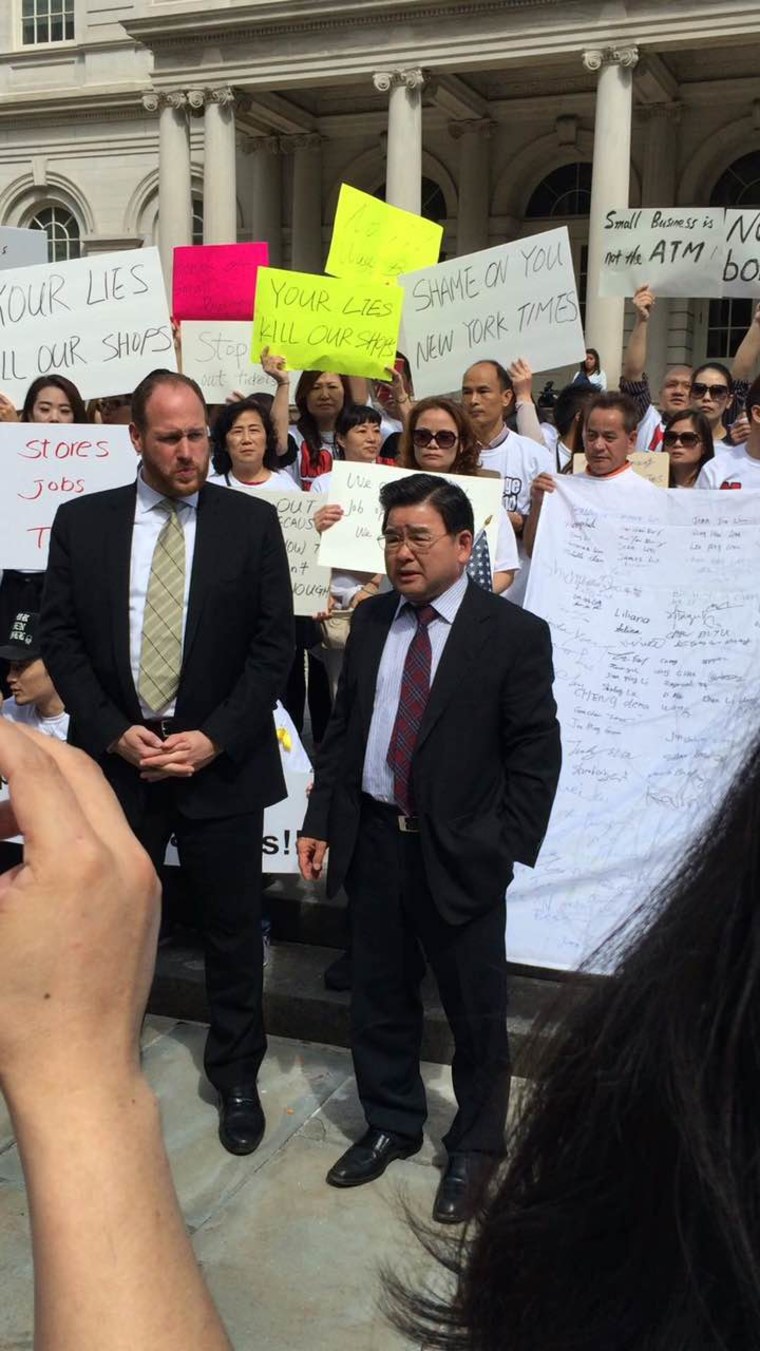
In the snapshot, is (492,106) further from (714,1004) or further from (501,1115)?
(714,1004)

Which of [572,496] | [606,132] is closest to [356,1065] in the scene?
[572,496]

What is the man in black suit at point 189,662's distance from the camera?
3.48m

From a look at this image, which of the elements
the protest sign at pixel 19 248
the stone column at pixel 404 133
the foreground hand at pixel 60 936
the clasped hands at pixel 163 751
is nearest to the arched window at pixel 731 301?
the stone column at pixel 404 133

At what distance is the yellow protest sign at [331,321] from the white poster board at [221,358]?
3.66ft

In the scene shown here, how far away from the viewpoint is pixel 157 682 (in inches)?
137

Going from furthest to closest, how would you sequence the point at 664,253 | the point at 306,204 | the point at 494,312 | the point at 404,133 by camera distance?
the point at 306,204, the point at 404,133, the point at 664,253, the point at 494,312

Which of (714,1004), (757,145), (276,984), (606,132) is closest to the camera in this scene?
(714,1004)

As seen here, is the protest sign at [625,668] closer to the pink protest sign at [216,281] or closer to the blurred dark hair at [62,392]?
the blurred dark hair at [62,392]

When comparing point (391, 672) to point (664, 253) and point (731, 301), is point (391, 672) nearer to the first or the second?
point (664, 253)

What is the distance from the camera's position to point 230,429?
5.36 meters

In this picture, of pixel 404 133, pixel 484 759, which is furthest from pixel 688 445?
pixel 404 133

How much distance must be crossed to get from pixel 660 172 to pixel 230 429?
2242 centimetres

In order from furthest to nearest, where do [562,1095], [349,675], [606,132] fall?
[606,132]
[349,675]
[562,1095]

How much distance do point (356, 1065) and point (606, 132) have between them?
2132cm
